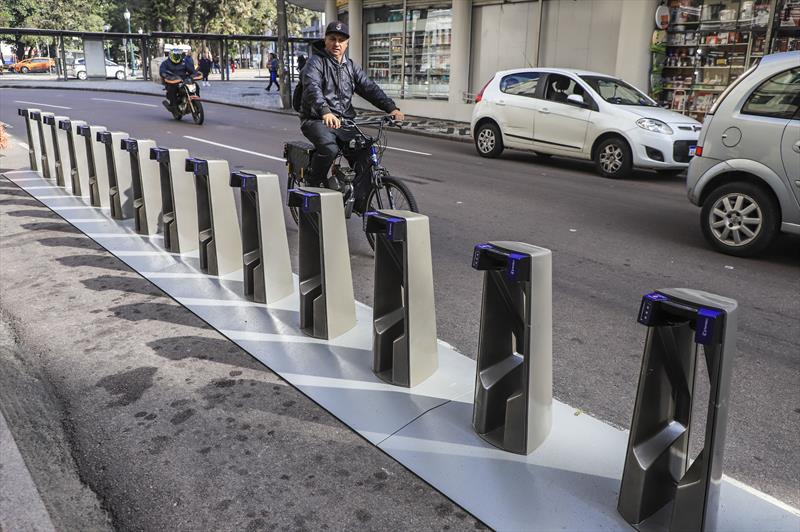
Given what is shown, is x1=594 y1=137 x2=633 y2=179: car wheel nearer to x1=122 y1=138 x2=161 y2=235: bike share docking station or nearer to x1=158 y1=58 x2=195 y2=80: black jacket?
x1=122 y1=138 x2=161 y2=235: bike share docking station

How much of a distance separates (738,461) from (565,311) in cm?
188

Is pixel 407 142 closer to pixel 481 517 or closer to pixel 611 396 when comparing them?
pixel 611 396

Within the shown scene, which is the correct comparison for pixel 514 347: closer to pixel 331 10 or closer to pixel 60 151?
pixel 60 151

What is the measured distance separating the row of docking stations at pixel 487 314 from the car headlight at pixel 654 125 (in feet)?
25.3

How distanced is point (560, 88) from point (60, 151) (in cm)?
797

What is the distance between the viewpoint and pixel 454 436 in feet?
9.57

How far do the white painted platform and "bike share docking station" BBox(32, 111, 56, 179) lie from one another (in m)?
5.29

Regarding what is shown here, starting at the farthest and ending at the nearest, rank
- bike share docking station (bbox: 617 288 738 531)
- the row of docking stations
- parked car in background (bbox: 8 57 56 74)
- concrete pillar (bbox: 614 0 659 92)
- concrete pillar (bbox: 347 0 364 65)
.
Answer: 1. parked car in background (bbox: 8 57 56 74)
2. concrete pillar (bbox: 347 0 364 65)
3. concrete pillar (bbox: 614 0 659 92)
4. the row of docking stations
5. bike share docking station (bbox: 617 288 738 531)

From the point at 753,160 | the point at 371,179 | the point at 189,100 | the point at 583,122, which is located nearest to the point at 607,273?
the point at 753,160

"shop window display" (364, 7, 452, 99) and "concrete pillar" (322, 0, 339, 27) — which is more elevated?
"concrete pillar" (322, 0, 339, 27)

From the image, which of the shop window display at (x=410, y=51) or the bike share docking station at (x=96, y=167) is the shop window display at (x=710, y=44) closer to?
the shop window display at (x=410, y=51)

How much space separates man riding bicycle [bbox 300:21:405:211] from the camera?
5754 mm

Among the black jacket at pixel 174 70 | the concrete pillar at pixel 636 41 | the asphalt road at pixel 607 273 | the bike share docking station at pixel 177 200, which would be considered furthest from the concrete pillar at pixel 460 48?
the bike share docking station at pixel 177 200

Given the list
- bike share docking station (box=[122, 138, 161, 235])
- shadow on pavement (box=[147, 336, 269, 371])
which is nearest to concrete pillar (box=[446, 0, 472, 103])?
bike share docking station (box=[122, 138, 161, 235])
